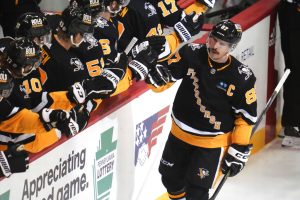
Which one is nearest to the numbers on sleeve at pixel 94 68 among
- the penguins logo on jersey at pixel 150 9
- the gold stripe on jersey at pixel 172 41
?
the gold stripe on jersey at pixel 172 41

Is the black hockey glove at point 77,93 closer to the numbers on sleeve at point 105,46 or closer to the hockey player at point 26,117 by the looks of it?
the hockey player at point 26,117

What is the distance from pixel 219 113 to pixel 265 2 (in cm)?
188

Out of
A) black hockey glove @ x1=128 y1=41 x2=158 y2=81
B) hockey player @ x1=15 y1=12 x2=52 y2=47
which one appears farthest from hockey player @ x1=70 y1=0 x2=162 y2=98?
hockey player @ x1=15 y1=12 x2=52 y2=47

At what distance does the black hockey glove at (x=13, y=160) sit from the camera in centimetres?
395

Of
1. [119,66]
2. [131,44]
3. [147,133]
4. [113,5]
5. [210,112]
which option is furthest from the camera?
[131,44]

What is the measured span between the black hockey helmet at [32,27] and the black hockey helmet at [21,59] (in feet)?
1.08

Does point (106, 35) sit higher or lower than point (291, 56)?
higher

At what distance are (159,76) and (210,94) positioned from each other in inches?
11.5

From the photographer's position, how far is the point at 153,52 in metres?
4.87

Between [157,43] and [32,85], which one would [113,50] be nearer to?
[157,43]

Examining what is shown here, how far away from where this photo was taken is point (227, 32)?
4.82 meters

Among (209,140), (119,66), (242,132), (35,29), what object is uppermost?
(35,29)

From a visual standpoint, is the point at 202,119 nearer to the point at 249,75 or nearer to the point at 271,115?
the point at 249,75

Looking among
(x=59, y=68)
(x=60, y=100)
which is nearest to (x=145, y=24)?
(x=59, y=68)
